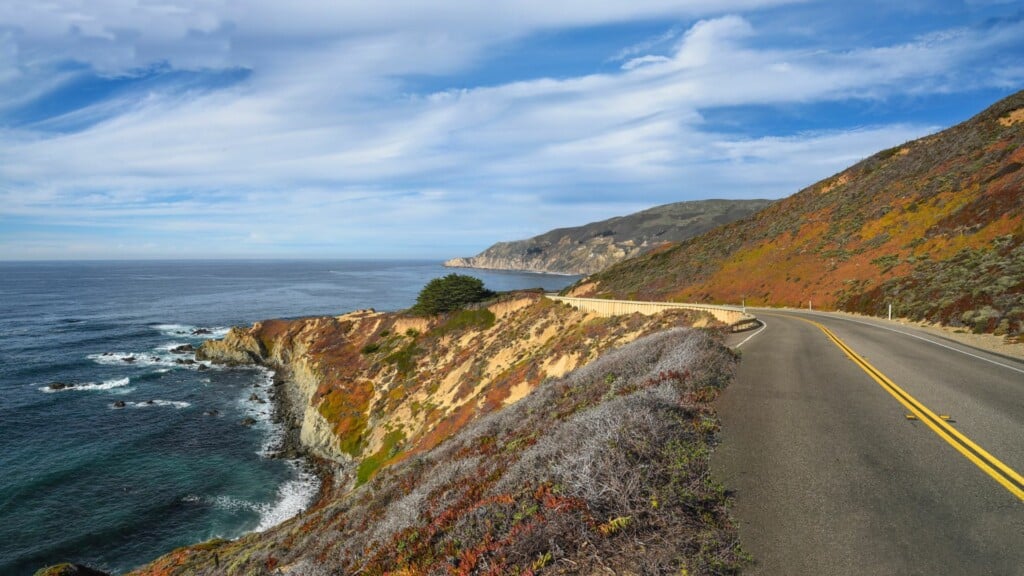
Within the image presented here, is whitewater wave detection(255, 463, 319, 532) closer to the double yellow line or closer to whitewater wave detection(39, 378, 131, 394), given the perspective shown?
the double yellow line

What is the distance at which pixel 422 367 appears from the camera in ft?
153

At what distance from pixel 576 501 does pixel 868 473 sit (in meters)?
4.40

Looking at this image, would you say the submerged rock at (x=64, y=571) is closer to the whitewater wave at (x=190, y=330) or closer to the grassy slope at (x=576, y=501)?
the grassy slope at (x=576, y=501)

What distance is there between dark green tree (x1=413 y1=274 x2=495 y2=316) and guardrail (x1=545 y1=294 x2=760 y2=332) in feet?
42.9

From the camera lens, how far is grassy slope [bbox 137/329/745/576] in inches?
210

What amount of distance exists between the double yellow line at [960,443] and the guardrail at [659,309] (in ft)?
43.6

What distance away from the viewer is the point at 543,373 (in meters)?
30.9

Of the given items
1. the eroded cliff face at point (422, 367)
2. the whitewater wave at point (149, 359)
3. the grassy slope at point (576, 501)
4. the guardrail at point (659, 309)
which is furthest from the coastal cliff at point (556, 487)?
the whitewater wave at point (149, 359)

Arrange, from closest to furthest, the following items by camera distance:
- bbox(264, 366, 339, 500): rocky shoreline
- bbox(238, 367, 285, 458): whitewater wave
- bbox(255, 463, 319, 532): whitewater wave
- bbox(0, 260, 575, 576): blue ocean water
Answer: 1. bbox(0, 260, 575, 576): blue ocean water
2. bbox(255, 463, 319, 532): whitewater wave
3. bbox(264, 366, 339, 500): rocky shoreline
4. bbox(238, 367, 285, 458): whitewater wave

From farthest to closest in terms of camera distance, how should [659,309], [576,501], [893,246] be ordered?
[893,246], [659,309], [576,501]

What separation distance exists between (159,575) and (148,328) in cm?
8759

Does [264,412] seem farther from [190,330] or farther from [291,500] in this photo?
[190,330]

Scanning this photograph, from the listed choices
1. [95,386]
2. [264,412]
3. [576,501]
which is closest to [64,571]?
[576,501]

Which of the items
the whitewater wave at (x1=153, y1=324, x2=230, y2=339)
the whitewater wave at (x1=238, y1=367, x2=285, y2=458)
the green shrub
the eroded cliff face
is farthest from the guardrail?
the whitewater wave at (x1=153, y1=324, x2=230, y2=339)
